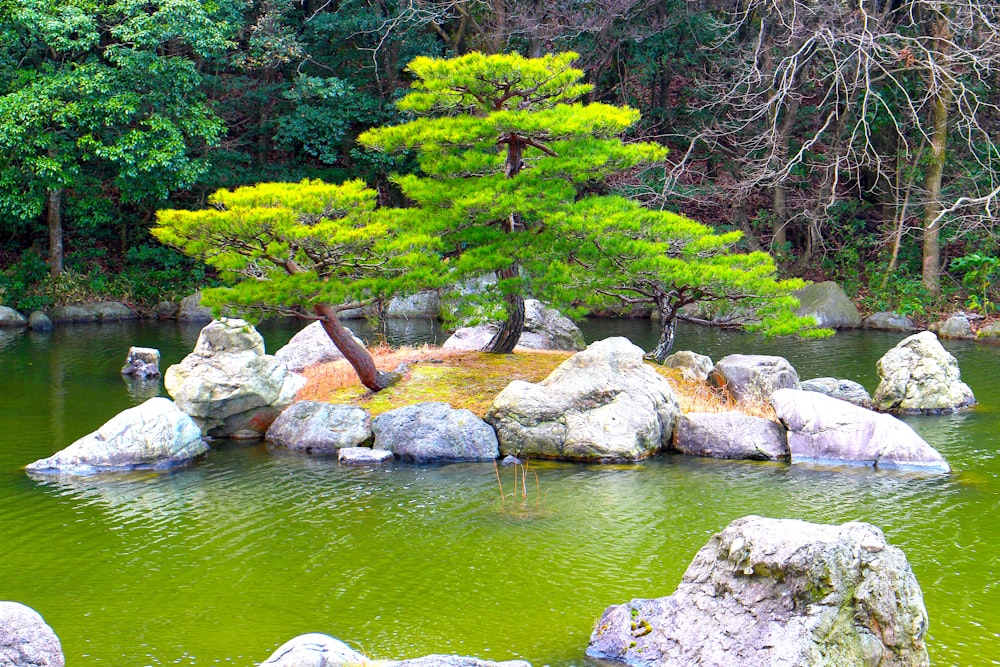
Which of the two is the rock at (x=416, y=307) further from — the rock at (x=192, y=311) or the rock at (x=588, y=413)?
the rock at (x=588, y=413)

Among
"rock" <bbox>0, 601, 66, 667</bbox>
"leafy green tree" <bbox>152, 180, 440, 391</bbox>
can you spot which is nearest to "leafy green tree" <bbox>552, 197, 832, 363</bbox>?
"leafy green tree" <bbox>152, 180, 440, 391</bbox>

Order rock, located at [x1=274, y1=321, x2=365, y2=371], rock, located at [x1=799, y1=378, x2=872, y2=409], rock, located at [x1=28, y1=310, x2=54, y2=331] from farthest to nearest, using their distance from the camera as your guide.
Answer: rock, located at [x1=28, y1=310, x2=54, y2=331]
rock, located at [x1=274, y1=321, x2=365, y2=371]
rock, located at [x1=799, y1=378, x2=872, y2=409]

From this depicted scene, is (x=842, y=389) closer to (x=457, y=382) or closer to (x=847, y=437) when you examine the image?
(x=847, y=437)

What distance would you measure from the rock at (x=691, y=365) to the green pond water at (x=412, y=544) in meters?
2.53

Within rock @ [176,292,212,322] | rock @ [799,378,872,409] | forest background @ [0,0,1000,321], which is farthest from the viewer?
rock @ [176,292,212,322]

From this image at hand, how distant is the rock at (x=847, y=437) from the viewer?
34.0 feet

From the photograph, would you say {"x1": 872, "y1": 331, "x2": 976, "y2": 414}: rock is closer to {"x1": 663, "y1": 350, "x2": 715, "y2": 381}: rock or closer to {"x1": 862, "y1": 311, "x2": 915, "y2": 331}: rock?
{"x1": 663, "y1": 350, "x2": 715, "y2": 381}: rock

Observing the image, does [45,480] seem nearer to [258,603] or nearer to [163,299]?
[258,603]

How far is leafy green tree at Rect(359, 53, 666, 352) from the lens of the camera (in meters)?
12.2

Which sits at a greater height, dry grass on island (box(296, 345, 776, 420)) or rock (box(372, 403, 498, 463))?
dry grass on island (box(296, 345, 776, 420))

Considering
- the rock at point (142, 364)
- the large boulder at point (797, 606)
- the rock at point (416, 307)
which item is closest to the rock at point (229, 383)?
the rock at point (142, 364)

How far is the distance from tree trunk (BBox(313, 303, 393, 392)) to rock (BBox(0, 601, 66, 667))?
6.99 m

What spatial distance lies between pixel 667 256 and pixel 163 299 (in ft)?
54.1

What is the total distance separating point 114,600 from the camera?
7.03 meters
